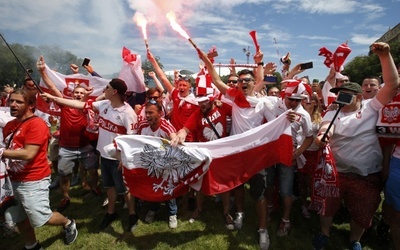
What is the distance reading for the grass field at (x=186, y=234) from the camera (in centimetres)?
414

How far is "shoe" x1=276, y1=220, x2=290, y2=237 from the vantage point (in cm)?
434

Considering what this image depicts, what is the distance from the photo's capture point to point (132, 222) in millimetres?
4543

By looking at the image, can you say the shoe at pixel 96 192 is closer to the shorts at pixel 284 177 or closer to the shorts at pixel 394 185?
the shorts at pixel 284 177

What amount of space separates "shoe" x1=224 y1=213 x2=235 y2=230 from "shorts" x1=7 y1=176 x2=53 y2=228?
2.90 meters

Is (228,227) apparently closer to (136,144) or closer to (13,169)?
(136,144)

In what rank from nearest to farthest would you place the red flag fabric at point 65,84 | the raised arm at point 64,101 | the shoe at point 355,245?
1. the shoe at point 355,245
2. the raised arm at point 64,101
3. the red flag fabric at point 65,84

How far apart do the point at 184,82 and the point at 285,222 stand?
329 cm

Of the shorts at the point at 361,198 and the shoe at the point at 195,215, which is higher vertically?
the shorts at the point at 361,198

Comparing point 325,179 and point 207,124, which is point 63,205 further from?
point 325,179

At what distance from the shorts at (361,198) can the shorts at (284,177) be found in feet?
2.10

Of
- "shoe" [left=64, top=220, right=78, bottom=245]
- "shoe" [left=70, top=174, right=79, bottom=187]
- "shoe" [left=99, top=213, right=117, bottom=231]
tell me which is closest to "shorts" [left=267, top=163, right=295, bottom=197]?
"shoe" [left=99, top=213, right=117, bottom=231]

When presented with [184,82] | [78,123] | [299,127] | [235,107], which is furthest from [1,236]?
[299,127]

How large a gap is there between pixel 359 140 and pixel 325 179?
28.3 inches

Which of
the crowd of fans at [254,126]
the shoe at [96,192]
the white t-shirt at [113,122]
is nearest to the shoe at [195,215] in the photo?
the crowd of fans at [254,126]
